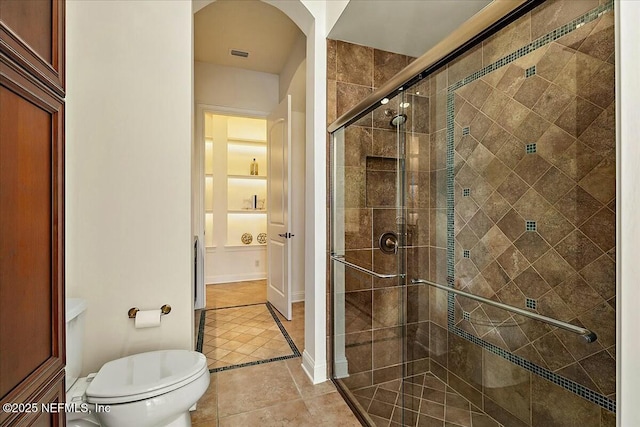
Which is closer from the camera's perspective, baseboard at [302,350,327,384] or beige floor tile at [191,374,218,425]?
beige floor tile at [191,374,218,425]

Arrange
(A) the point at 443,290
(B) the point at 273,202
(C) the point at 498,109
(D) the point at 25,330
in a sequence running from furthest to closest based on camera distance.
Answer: (B) the point at 273,202 < (A) the point at 443,290 < (C) the point at 498,109 < (D) the point at 25,330

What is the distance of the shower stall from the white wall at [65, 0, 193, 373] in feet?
3.32

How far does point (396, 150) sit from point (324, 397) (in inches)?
61.8

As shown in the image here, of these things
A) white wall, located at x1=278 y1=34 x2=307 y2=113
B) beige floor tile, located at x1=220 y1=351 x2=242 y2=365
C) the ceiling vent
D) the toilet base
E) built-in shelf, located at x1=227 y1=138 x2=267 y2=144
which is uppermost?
the ceiling vent

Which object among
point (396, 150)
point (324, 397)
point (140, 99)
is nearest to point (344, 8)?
point (396, 150)

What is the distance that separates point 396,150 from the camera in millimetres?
1668

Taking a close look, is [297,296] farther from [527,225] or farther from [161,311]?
[527,225]

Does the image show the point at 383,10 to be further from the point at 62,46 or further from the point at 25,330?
the point at 25,330

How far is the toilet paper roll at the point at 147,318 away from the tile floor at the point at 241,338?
0.81 m

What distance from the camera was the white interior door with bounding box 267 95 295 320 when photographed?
3.17 meters

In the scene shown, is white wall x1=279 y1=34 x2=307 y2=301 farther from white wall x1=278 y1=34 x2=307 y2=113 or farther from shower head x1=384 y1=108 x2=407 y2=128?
shower head x1=384 y1=108 x2=407 y2=128

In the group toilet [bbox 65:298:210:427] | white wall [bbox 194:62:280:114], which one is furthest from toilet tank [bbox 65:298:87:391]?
white wall [bbox 194:62:280:114]

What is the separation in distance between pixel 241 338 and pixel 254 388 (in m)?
0.83

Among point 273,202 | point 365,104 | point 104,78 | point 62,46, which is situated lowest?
point 273,202
